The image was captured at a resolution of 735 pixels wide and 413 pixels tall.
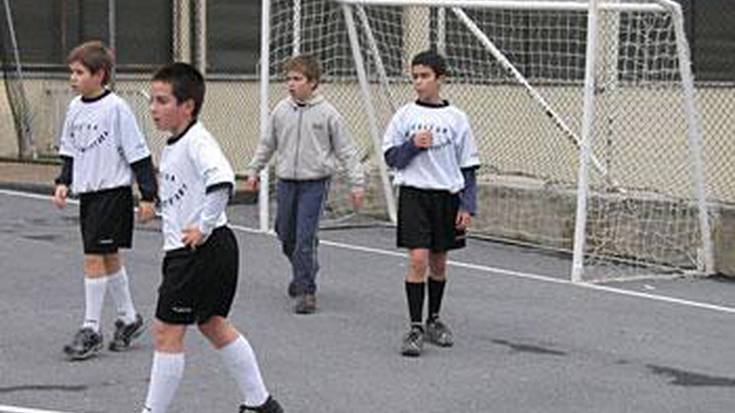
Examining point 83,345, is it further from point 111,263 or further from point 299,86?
point 299,86

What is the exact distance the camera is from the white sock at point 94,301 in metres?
9.08

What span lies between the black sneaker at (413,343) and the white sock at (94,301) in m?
1.78

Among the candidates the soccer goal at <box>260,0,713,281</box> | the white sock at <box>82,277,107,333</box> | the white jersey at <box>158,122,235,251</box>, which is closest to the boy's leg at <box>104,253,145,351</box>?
the white sock at <box>82,277,107,333</box>

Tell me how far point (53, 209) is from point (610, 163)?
5836 mm

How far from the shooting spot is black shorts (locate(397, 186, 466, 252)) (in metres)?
9.46

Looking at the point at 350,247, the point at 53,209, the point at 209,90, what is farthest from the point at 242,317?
the point at 209,90

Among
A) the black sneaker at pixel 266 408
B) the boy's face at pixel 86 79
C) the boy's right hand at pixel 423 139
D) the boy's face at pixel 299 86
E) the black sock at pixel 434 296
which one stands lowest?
the black sneaker at pixel 266 408

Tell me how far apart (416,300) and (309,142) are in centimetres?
185

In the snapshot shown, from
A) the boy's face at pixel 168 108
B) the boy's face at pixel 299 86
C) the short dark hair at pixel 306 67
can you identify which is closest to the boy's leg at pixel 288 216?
the boy's face at pixel 299 86

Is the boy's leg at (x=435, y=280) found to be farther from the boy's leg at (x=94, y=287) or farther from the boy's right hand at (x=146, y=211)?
the boy's leg at (x=94, y=287)

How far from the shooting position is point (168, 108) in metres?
7.28

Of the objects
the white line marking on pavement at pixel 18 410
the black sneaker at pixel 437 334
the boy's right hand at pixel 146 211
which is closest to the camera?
the white line marking on pavement at pixel 18 410

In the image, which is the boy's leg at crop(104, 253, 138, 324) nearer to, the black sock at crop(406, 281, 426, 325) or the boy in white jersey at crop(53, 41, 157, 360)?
the boy in white jersey at crop(53, 41, 157, 360)

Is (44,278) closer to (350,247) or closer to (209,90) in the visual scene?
(350,247)
